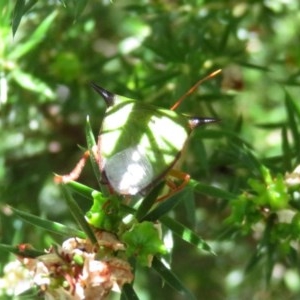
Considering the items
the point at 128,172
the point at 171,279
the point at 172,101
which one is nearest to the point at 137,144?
the point at 128,172

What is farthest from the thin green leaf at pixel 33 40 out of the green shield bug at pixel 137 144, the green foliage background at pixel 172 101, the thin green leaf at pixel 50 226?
the thin green leaf at pixel 50 226

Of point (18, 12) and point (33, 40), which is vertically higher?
point (18, 12)

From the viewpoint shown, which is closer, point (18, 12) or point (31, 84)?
point (18, 12)

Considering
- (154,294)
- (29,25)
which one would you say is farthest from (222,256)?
(29,25)

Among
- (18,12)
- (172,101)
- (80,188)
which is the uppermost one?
(18,12)

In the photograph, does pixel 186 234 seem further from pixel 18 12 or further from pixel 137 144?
pixel 18 12

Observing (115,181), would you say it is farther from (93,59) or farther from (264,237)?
(93,59)

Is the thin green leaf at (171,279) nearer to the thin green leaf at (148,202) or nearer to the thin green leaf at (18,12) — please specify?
the thin green leaf at (148,202)

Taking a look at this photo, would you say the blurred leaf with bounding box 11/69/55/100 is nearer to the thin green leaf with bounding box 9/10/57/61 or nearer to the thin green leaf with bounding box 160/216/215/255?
the thin green leaf with bounding box 9/10/57/61
